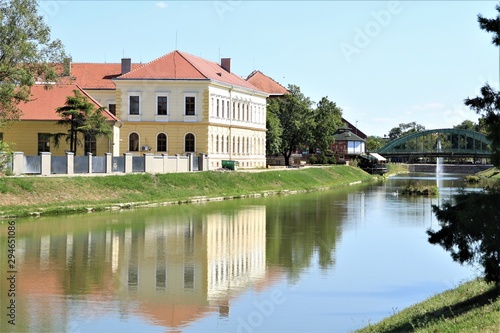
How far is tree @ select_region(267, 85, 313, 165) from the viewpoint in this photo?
94562 millimetres

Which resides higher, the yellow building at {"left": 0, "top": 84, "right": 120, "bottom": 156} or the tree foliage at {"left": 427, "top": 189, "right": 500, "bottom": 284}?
the yellow building at {"left": 0, "top": 84, "right": 120, "bottom": 156}

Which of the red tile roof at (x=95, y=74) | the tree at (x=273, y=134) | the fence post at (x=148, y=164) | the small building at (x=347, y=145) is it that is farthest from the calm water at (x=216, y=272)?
the small building at (x=347, y=145)

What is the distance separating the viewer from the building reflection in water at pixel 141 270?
1816 centimetres

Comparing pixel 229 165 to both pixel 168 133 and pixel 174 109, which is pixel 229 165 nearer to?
pixel 168 133

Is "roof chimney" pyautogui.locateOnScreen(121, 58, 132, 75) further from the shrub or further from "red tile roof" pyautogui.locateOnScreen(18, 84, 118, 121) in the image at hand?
the shrub

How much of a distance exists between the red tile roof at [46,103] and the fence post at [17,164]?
13861 millimetres

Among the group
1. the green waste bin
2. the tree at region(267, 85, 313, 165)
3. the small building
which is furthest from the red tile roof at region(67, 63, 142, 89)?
the small building

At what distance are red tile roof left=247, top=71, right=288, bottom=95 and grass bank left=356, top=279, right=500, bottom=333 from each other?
97612 mm

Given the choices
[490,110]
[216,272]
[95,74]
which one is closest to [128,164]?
[216,272]

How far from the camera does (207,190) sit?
5397 cm

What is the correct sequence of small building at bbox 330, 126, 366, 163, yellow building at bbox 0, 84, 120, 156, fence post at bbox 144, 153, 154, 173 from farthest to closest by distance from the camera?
small building at bbox 330, 126, 366, 163 < yellow building at bbox 0, 84, 120, 156 < fence post at bbox 144, 153, 154, 173

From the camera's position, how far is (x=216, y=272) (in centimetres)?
2334

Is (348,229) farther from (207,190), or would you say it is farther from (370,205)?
(207,190)

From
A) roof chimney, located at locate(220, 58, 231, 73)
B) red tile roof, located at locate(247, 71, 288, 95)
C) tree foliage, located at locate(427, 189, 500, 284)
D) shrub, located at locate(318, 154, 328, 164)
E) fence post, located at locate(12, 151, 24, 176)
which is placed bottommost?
tree foliage, located at locate(427, 189, 500, 284)
